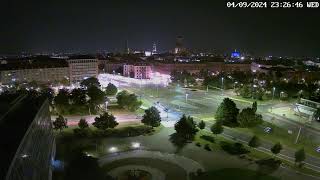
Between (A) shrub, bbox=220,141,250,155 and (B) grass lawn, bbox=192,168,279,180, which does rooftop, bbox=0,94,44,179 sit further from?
(A) shrub, bbox=220,141,250,155

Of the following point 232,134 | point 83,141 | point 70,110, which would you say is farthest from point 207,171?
point 70,110

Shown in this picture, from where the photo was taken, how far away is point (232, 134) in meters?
38.2

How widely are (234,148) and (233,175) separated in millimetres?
6324

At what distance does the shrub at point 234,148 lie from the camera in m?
32.0

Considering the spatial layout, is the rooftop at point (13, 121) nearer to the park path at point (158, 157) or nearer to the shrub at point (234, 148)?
the park path at point (158, 157)

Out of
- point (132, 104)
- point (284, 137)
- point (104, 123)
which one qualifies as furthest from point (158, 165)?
point (132, 104)

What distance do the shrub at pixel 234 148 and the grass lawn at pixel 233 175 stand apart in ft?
14.0

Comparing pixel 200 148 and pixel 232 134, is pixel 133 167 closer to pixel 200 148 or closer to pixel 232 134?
pixel 200 148

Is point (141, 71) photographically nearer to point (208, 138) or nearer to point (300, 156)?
point (208, 138)

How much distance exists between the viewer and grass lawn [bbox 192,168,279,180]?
26.2 meters

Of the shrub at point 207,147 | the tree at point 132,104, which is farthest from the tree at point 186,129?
the tree at point 132,104

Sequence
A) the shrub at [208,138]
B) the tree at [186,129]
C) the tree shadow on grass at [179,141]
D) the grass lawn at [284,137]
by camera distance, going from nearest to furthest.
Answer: the tree shadow on grass at [179,141] < the grass lawn at [284,137] < the shrub at [208,138] < the tree at [186,129]

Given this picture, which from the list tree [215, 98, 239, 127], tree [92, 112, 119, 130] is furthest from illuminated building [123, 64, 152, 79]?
tree [92, 112, 119, 130]

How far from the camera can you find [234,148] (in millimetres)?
32750
